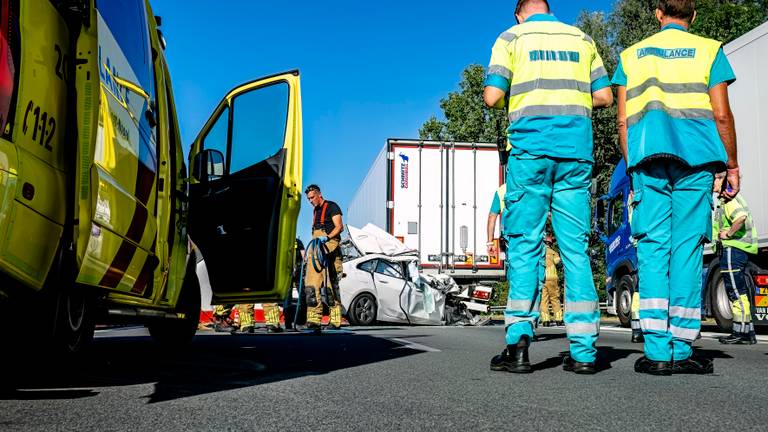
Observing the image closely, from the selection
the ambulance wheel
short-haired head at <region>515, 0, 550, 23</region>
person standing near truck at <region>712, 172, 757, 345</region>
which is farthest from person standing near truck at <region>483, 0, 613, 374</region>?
person standing near truck at <region>712, 172, 757, 345</region>

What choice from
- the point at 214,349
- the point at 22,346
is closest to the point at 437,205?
the point at 214,349

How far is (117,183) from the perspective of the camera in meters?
3.92

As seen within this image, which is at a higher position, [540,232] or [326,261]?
[326,261]

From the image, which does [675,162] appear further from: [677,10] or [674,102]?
[677,10]

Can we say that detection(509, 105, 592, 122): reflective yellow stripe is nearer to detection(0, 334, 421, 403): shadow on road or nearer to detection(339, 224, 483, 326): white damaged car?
detection(0, 334, 421, 403): shadow on road

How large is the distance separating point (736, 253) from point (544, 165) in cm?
449

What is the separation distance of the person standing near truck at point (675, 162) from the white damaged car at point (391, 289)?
34.3 feet

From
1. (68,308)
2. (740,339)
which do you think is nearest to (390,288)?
(740,339)

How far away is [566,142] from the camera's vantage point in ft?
14.6

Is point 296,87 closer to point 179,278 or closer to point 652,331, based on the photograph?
point 179,278

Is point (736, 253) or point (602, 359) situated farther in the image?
point (736, 253)

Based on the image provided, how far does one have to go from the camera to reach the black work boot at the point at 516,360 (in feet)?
14.0

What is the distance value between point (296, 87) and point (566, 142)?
2.52 meters

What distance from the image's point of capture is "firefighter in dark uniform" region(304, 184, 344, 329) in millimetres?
10992
